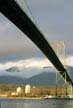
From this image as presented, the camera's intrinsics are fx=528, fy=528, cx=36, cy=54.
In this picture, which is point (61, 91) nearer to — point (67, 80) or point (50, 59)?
point (67, 80)

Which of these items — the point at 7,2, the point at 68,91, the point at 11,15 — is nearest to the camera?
the point at 7,2

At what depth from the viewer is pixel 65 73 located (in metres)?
87.1

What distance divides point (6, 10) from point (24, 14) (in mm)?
3405

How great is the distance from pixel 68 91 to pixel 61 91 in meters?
1.66

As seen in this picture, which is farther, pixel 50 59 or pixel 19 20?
pixel 50 59

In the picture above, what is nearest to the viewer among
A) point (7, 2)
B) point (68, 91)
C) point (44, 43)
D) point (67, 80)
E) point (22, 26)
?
point (7, 2)

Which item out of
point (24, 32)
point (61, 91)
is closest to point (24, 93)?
point (61, 91)

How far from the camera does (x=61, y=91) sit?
10756 centimetres

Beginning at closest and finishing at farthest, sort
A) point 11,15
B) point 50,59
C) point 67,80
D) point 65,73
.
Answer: point 11,15
point 50,59
point 65,73
point 67,80

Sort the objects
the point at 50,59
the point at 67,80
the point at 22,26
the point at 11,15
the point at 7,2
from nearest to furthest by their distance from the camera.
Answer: the point at 7,2 < the point at 11,15 < the point at 22,26 < the point at 50,59 < the point at 67,80

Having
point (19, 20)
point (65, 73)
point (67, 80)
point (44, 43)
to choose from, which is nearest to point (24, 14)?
point (19, 20)

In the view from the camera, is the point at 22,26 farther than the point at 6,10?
Yes

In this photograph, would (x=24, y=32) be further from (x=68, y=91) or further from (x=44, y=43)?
(x=68, y=91)

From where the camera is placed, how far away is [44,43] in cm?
5738
